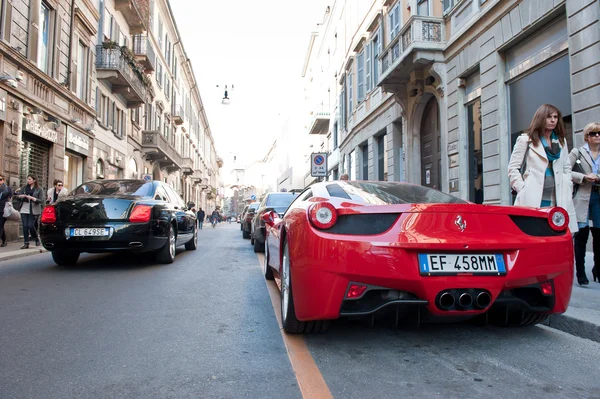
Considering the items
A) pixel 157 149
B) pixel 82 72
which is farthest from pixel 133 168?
pixel 82 72

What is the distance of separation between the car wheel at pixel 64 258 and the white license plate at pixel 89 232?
0.90 metres

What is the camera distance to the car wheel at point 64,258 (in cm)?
714

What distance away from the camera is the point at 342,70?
88.1 ft

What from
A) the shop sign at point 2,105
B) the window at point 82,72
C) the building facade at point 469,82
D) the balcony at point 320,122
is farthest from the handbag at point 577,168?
the balcony at point 320,122

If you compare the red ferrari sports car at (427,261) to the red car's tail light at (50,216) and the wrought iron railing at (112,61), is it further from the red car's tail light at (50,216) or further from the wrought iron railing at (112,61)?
the wrought iron railing at (112,61)

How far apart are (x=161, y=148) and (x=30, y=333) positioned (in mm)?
26661

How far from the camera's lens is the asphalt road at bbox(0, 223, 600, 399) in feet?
7.85

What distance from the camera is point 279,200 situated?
10.7 metres

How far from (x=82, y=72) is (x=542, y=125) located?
18.9 meters

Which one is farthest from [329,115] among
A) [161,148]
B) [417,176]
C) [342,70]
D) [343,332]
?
[343,332]

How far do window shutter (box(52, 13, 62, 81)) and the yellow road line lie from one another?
15617 millimetres

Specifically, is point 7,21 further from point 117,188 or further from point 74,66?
point 117,188

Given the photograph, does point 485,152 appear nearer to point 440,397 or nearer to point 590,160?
point 590,160

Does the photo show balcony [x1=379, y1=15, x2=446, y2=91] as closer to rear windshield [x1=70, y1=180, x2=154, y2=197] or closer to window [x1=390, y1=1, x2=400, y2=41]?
window [x1=390, y1=1, x2=400, y2=41]
